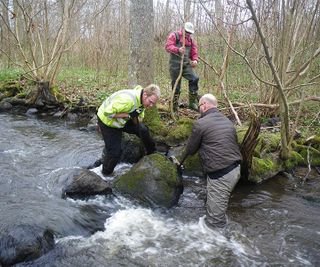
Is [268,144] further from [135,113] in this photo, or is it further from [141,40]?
[141,40]

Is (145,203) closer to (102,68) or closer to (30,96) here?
(30,96)

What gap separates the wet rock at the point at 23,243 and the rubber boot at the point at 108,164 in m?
1.93

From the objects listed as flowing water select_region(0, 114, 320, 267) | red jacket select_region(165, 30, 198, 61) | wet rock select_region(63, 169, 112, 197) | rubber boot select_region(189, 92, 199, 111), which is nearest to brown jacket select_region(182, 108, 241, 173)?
flowing water select_region(0, 114, 320, 267)

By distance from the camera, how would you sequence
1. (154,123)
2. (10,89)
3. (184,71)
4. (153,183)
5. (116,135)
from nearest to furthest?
(153,183)
(116,135)
(154,123)
(184,71)
(10,89)

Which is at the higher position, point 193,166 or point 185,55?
point 185,55

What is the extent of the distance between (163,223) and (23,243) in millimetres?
1857

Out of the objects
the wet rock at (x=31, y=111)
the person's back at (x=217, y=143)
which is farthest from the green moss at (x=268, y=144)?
the wet rock at (x=31, y=111)

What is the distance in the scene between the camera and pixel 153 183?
5555mm

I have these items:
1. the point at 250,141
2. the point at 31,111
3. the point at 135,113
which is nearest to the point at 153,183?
the point at 135,113

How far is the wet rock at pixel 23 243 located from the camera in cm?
395

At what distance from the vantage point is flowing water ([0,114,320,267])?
167 inches

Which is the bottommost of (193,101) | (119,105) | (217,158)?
(217,158)

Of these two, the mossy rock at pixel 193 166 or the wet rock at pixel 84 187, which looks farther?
the mossy rock at pixel 193 166

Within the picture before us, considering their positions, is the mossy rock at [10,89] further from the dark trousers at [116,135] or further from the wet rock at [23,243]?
the wet rock at [23,243]
